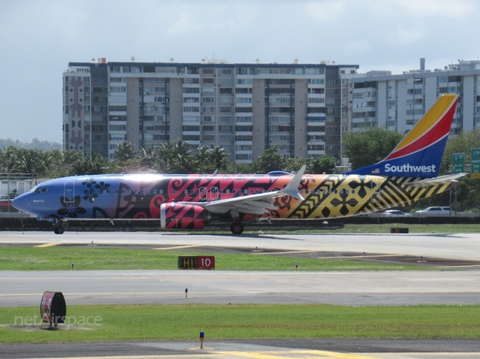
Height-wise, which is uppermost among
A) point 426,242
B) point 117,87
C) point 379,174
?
point 117,87

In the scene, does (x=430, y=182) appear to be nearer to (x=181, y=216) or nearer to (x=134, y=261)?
(x=181, y=216)

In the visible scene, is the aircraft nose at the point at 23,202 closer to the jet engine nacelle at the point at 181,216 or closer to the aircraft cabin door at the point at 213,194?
the jet engine nacelle at the point at 181,216

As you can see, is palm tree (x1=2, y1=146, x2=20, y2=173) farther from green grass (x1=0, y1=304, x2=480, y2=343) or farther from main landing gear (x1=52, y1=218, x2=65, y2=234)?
green grass (x1=0, y1=304, x2=480, y2=343)

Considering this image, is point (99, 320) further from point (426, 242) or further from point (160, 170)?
point (160, 170)

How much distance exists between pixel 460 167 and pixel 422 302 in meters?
57.8

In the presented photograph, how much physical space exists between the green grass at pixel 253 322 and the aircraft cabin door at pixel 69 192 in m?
35.3

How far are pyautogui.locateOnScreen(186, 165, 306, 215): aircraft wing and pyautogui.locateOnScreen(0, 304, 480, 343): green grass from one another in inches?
1275

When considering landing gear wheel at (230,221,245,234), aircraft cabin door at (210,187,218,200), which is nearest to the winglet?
landing gear wheel at (230,221,245,234)

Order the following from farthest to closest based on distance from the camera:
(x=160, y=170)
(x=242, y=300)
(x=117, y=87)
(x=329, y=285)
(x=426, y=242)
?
(x=117, y=87)
(x=160, y=170)
(x=426, y=242)
(x=329, y=285)
(x=242, y=300)

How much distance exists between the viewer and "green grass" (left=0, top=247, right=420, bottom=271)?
34.9 m

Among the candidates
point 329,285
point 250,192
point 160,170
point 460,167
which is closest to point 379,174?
point 250,192

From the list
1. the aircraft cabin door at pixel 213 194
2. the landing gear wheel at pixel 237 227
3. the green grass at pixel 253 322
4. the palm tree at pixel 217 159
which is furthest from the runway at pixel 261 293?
the palm tree at pixel 217 159

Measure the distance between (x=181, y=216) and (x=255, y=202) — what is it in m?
5.35

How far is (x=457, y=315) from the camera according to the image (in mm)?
22266
